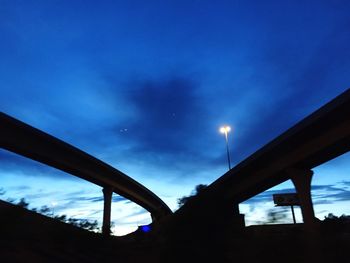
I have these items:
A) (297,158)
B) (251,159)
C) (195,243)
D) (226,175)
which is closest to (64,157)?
(226,175)

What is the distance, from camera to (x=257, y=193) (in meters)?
54.1

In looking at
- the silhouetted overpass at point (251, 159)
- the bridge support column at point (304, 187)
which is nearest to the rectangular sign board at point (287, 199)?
the silhouetted overpass at point (251, 159)

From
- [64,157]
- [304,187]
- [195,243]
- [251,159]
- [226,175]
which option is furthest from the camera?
[226,175]

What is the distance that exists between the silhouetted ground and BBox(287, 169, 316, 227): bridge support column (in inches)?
742

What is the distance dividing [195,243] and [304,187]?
74.8ft

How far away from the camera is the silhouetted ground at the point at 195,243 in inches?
631

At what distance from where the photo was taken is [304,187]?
38.6m

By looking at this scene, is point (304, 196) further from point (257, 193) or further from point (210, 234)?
point (210, 234)

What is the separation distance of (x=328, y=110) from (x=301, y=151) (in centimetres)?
804

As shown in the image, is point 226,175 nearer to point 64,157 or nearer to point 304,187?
point 304,187

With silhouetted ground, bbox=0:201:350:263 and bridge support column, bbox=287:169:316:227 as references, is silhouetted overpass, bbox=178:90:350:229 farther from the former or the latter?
silhouetted ground, bbox=0:201:350:263

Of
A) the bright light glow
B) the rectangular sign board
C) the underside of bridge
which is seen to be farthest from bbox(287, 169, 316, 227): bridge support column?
the bright light glow

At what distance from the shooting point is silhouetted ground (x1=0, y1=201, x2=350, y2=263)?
16016 mm

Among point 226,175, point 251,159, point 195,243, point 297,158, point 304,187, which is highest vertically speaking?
point 226,175
